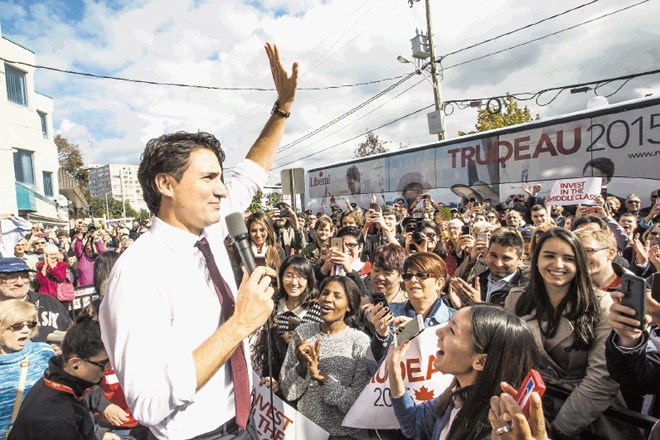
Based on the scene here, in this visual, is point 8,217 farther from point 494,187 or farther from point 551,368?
point 494,187

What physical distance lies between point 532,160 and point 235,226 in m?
11.0

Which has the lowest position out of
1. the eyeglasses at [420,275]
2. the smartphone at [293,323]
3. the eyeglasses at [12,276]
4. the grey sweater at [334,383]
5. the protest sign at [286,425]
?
the protest sign at [286,425]

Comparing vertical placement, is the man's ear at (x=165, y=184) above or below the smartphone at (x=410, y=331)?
above

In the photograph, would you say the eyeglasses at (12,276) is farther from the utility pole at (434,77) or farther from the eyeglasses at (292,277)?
the utility pole at (434,77)

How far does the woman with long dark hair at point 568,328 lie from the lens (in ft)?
7.04

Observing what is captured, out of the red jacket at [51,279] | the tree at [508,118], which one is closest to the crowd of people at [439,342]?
the red jacket at [51,279]

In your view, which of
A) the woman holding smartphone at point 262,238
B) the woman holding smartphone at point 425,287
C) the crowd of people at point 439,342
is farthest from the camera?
the woman holding smartphone at point 262,238

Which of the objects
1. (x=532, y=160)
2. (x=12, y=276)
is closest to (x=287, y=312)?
(x=12, y=276)

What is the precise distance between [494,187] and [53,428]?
1179cm

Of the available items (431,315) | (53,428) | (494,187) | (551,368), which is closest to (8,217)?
(53,428)

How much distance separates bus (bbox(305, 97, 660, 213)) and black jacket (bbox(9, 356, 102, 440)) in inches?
401

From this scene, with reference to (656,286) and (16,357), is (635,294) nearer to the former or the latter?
(656,286)

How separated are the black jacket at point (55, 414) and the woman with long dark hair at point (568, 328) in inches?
94.5

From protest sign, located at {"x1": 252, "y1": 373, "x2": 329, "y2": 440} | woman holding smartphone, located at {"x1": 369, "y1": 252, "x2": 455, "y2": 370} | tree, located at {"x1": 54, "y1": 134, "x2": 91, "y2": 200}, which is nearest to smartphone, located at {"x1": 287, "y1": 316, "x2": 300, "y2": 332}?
protest sign, located at {"x1": 252, "y1": 373, "x2": 329, "y2": 440}
